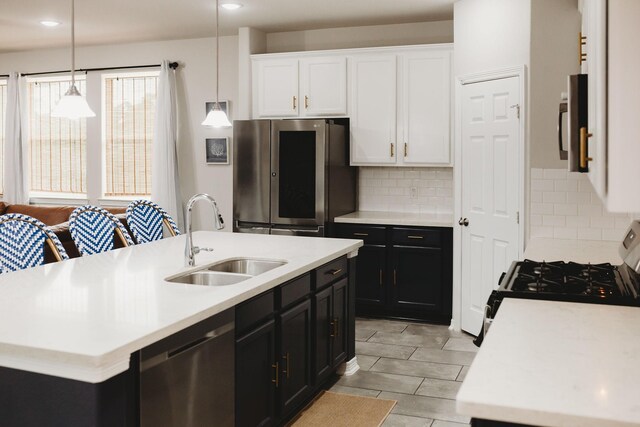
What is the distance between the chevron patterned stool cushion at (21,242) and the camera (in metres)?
3.50

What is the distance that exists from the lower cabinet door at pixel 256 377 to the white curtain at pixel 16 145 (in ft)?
19.1

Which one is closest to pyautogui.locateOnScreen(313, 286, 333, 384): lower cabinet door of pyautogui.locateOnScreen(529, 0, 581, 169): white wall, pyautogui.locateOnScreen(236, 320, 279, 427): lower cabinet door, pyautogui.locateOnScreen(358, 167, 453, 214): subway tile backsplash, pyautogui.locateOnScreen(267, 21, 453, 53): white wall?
pyautogui.locateOnScreen(236, 320, 279, 427): lower cabinet door

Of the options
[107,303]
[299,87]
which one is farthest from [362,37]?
[107,303]

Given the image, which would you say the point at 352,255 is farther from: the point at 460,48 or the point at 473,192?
the point at 460,48

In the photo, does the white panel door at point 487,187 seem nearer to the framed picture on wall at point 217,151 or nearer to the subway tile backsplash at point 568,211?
the subway tile backsplash at point 568,211

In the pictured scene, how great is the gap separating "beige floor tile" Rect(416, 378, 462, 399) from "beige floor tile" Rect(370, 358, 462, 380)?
95 mm

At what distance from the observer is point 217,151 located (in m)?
6.99

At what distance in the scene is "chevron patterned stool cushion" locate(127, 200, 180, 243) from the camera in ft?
15.7

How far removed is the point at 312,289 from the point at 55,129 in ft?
17.9

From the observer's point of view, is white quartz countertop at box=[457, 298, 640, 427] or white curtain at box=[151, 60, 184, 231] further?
white curtain at box=[151, 60, 184, 231]

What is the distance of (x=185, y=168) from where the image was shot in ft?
23.6

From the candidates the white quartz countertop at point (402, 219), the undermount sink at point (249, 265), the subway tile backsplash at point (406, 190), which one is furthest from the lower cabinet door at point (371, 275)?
the undermount sink at point (249, 265)

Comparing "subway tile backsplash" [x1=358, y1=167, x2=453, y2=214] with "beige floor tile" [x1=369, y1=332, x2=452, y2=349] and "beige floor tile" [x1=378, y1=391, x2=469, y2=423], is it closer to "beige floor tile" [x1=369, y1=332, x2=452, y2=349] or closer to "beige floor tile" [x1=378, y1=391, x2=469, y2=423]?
"beige floor tile" [x1=369, y1=332, x2=452, y2=349]

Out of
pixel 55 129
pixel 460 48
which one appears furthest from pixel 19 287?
pixel 55 129
